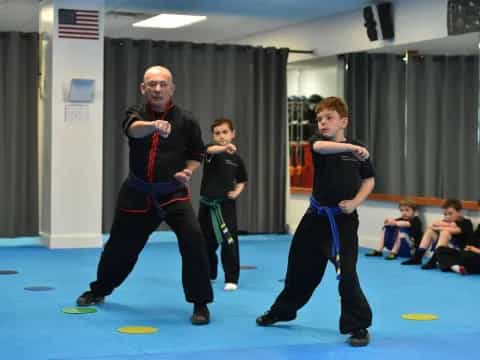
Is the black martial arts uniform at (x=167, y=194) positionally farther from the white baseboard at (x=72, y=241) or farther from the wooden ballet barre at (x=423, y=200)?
the white baseboard at (x=72, y=241)

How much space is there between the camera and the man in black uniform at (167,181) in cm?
511

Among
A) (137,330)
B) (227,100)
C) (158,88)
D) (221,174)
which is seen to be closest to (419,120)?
(227,100)

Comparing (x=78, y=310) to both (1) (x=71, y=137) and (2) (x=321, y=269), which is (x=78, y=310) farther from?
(1) (x=71, y=137)

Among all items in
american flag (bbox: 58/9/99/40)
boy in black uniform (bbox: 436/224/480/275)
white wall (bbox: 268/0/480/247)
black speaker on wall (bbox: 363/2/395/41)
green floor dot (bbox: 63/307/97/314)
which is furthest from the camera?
black speaker on wall (bbox: 363/2/395/41)

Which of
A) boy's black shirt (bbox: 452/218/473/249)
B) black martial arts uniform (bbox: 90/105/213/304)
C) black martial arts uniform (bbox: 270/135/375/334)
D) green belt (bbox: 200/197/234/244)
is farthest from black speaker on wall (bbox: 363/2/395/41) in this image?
black martial arts uniform (bbox: 270/135/375/334)

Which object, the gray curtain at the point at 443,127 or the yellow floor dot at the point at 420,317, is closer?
the yellow floor dot at the point at 420,317

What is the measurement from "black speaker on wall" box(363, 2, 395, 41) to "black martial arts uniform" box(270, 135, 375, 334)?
505 centimetres

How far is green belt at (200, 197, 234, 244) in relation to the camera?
21.1 feet

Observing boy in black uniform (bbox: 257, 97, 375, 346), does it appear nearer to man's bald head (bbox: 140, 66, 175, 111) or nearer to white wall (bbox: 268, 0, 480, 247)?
man's bald head (bbox: 140, 66, 175, 111)

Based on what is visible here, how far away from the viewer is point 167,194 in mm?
5207

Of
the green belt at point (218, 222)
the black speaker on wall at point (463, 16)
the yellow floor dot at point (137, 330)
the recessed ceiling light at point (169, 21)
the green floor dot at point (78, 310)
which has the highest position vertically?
the recessed ceiling light at point (169, 21)

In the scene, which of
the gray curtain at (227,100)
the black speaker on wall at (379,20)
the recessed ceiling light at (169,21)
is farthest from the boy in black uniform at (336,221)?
the recessed ceiling light at (169,21)

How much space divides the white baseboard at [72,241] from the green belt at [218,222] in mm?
3107

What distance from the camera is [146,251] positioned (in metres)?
9.11
